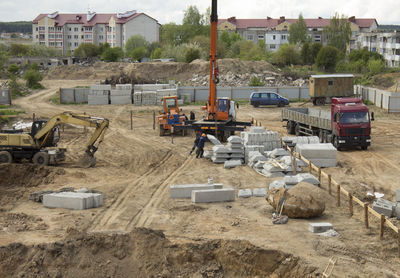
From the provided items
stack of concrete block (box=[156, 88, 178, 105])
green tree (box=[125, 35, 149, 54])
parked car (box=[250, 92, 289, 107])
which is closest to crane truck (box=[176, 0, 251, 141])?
parked car (box=[250, 92, 289, 107])

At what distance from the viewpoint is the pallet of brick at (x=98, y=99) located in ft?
152

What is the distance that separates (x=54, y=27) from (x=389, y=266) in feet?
389

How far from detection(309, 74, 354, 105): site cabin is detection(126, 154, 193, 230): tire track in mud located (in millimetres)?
22655

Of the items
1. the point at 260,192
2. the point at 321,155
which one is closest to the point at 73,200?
the point at 260,192

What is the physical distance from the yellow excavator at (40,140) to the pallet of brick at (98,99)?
74.5 feet

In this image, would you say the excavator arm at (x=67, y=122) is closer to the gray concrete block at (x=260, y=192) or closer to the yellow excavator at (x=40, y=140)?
the yellow excavator at (x=40, y=140)

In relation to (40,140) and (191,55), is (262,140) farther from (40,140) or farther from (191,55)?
(191,55)

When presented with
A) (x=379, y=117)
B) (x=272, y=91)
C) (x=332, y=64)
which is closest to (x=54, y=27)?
(x=332, y=64)

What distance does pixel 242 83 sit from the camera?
55.8m

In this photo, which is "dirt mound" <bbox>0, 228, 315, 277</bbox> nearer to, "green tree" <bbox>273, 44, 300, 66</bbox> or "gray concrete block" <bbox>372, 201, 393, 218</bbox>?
"gray concrete block" <bbox>372, 201, 393, 218</bbox>

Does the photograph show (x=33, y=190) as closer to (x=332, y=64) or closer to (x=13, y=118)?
(x=13, y=118)

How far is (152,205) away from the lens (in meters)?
17.7

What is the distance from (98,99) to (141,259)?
35.2m

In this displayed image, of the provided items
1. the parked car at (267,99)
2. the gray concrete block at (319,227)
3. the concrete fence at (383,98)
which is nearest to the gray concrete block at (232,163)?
the gray concrete block at (319,227)
